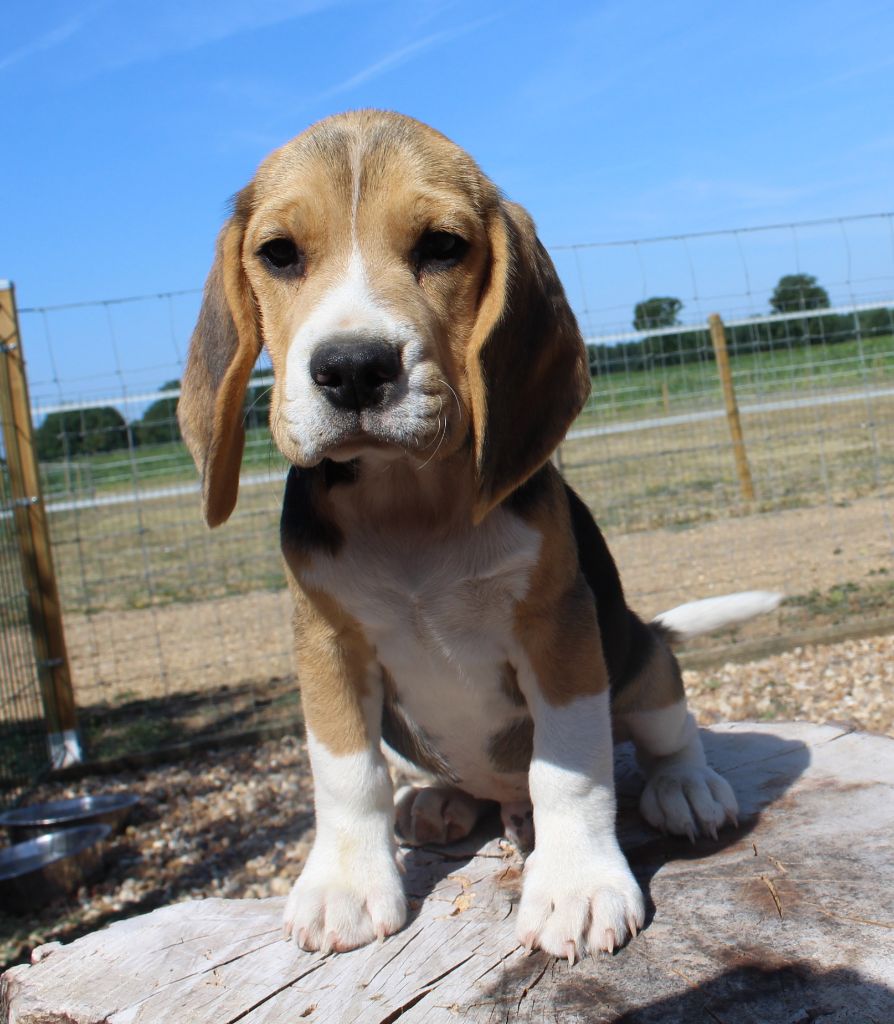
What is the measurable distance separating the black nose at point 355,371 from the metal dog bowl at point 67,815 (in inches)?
169

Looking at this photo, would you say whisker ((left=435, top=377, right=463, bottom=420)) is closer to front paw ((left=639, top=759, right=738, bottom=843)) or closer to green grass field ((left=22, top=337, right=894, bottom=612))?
front paw ((left=639, top=759, right=738, bottom=843))

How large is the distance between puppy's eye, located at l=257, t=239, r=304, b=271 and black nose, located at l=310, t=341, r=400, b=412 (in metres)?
0.47

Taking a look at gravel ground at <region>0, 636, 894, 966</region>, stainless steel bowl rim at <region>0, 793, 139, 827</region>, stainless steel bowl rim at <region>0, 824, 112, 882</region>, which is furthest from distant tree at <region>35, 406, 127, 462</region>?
stainless steel bowl rim at <region>0, 824, 112, 882</region>

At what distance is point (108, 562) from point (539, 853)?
49.2 ft

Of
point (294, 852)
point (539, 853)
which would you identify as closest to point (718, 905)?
point (539, 853)

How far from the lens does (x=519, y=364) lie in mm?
2529

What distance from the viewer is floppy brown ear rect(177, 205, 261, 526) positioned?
268 centimetres

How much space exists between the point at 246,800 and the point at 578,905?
4010mm

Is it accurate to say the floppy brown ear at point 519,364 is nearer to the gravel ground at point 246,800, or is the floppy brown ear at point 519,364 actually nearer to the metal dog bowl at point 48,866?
the gravel ground at point 246,800

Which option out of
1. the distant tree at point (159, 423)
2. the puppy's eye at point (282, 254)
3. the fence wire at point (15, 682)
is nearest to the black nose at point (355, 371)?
the puppy's eye at point (282, 254)

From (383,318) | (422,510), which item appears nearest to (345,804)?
(422,510)

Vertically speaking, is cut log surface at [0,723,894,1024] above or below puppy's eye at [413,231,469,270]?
below

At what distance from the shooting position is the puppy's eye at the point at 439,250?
245cm

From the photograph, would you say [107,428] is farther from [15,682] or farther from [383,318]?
[383,318]
